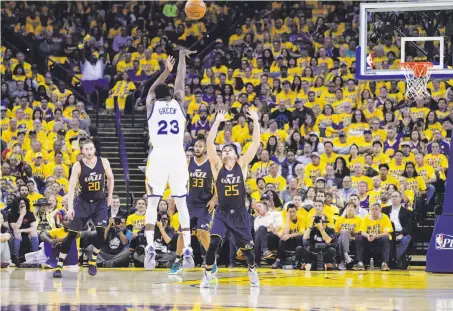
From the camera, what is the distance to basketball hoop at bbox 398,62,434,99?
1569 cm

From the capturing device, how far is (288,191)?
62.5ft

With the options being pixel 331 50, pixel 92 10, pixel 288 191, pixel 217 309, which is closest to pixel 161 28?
pixel 92 10

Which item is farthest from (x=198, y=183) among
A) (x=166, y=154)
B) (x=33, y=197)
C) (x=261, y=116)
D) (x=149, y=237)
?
(x=261, y=116)

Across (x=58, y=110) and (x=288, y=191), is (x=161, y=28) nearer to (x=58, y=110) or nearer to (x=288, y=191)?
(x=58, y=110)

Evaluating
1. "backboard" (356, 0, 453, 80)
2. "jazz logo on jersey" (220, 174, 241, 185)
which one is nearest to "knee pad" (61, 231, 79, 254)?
"jazz logo on jersey" (220, 174, 241, 185)

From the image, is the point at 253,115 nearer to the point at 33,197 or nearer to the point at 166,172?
the point at 166,172

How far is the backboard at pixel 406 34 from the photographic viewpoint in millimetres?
15484

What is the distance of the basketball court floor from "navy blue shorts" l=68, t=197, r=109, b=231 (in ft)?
2.50

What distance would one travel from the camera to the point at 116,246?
57.8 feet

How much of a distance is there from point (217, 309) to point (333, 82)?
12.5 meters

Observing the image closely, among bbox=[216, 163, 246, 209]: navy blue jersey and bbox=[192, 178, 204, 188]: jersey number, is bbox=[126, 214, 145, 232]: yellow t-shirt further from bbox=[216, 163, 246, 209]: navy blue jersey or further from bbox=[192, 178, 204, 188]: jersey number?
bbox=[216, 163, 246, 209]: navy blue jersey

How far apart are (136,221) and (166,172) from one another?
3935 mm

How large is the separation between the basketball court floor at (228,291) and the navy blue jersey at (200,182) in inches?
44.8

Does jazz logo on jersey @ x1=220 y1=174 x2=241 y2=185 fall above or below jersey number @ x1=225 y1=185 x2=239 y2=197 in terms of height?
above
